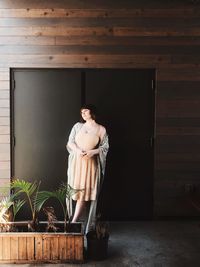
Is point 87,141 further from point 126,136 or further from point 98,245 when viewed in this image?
point 98,245

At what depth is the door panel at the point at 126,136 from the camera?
216 inches

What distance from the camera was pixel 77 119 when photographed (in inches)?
216

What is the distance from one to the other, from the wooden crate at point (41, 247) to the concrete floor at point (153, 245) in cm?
8

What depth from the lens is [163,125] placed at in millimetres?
5562

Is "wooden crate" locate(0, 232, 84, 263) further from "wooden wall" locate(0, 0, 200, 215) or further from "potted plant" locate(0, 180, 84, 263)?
"wooden wall" locate(0, 0, 200, 215)

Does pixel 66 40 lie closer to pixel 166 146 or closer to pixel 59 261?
pixel 166 146

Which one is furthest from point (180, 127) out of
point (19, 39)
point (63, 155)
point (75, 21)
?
point (19, 39)

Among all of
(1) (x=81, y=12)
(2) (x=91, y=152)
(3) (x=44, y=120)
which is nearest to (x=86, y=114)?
(2) (x=91, y=152)

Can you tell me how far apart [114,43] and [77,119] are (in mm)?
1157

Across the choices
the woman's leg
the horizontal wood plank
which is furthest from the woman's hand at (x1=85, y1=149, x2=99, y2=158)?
the horizontal wood plank

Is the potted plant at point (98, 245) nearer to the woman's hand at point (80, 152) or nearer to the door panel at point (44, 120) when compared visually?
the woman's hand at point (80, 152)

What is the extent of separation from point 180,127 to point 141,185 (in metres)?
0.99

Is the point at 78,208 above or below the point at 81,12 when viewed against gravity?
below

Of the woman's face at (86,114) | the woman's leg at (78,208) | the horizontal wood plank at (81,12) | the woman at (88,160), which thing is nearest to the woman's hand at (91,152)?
the woman at (88,160)
